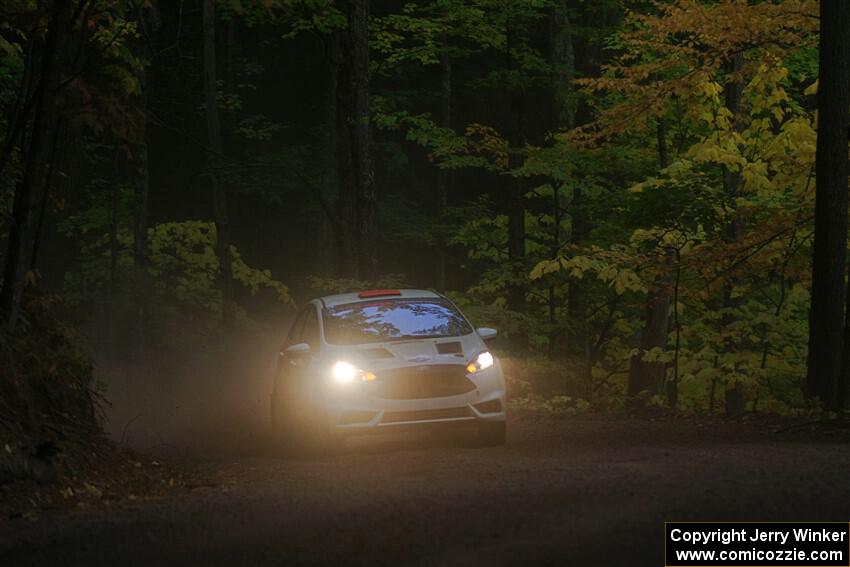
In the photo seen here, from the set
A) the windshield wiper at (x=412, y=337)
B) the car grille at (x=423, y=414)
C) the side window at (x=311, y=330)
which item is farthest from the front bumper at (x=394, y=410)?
the side window at (x=311, y=330)

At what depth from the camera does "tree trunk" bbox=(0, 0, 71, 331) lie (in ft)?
42.5

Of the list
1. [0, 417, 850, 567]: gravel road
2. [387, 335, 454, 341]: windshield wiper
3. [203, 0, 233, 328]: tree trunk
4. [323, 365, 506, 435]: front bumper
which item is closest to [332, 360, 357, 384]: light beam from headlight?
[323, 365, 506, 435]: front bumper

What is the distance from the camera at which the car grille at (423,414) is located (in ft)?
42.7

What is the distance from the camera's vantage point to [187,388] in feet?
109

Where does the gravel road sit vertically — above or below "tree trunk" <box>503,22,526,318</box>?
below

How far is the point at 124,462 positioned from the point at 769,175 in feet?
57.3

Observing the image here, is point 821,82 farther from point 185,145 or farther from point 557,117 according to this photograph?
point 185,145

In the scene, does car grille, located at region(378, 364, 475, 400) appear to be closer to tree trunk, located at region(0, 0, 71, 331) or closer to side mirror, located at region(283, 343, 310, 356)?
side mirror, located at region(283, 343, 310, 356)

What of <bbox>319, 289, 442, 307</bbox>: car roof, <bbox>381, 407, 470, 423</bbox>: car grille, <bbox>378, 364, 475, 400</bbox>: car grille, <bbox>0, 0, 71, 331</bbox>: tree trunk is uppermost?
<bbox>0, 0, 71, 331</bbox>: tree trunk

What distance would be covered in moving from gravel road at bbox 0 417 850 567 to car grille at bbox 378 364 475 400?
76 centimetres

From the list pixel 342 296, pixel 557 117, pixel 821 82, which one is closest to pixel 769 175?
pixel 557 117

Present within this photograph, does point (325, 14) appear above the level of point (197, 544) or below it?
above

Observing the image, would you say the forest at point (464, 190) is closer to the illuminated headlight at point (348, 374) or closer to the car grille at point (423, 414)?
the illuminated headlight at point (348, 374)

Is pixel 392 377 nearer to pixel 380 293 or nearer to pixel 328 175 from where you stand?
pixel 380 293
